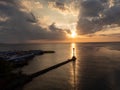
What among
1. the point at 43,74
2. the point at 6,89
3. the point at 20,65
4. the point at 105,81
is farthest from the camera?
the point at 20,65

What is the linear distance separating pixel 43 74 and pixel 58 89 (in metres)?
20.2

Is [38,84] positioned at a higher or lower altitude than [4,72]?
lower

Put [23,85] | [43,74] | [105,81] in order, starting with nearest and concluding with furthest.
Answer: [23,85] → [105,81] → [43,74]

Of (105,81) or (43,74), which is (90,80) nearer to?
(105,81)

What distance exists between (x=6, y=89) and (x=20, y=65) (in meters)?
44.4

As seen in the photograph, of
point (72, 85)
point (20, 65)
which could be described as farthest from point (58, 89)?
point (20, 65)

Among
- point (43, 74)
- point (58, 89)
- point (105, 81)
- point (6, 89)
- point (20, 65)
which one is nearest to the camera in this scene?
point (6, 89)

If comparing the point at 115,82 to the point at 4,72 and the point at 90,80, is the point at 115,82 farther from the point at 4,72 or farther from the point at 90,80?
the point at 4,72

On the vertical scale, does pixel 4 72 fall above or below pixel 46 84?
above

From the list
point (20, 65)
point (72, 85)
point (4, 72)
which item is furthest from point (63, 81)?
point (20, 65)

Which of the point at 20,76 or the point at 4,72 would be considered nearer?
the point at 4,72

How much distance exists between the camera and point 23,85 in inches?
1905

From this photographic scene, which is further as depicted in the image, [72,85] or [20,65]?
[20,65]

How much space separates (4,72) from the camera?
47.8m
